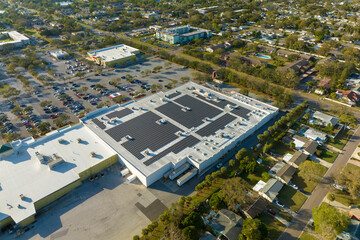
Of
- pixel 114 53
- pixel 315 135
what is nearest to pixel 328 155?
pixel 315 135

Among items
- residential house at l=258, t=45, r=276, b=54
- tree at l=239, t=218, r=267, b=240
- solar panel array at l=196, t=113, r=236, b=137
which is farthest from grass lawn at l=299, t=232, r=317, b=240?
residential house at l=258, t=45, r=276, b=54

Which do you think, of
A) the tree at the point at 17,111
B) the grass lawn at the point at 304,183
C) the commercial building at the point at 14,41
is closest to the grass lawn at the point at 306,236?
the grass lawn at the point at 304,183

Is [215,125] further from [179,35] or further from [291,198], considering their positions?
[179,35]

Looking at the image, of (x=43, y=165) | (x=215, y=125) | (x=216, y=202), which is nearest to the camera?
(x=216, y=202)

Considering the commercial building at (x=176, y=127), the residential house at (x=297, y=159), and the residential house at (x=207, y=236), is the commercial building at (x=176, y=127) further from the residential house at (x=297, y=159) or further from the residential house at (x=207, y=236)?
the residential house at (x=207, y=236)

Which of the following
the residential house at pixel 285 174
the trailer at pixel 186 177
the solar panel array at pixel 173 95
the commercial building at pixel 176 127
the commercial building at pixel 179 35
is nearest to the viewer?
the trailer at pixel 186 177

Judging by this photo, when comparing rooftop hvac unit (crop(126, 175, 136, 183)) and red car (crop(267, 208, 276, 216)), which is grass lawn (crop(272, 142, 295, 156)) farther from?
rooftop hvac unit (crop(126, 175, 136, 183))
